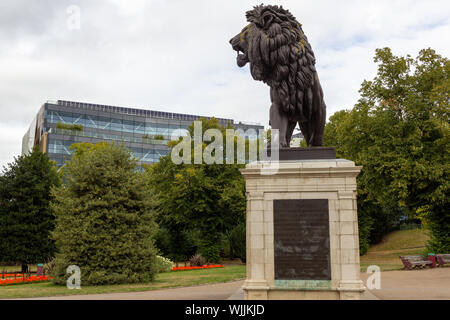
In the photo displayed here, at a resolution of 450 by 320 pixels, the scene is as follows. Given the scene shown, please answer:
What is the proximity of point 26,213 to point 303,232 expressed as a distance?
88.7 ft

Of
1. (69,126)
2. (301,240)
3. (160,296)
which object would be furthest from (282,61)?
(69,126)

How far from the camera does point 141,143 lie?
7238cm

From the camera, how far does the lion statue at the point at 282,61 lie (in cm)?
986

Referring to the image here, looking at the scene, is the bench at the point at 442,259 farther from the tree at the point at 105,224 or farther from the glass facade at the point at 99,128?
the glass facade at the point at 99,128

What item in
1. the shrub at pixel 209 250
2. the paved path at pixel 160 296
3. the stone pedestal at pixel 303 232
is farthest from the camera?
the shrub at pixel 209 250

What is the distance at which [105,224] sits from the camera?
17.5 m

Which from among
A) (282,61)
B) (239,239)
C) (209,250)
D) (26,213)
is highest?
(282,61)

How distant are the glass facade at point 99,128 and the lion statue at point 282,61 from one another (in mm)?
51535

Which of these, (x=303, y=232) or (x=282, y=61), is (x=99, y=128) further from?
(x=303, y=232)

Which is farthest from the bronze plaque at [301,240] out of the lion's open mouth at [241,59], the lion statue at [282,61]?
the lion's open mouth at [241,59]

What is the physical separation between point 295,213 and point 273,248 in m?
0.93

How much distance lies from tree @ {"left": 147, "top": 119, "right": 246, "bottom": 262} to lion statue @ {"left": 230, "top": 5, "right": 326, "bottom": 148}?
2182 cm

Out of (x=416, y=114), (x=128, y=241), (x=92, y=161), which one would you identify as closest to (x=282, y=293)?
(x=128, y=241)

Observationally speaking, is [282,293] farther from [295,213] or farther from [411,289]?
[411,289]
